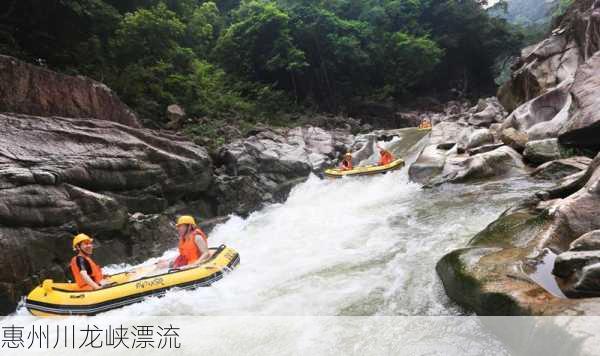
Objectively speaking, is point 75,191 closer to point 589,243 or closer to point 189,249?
point 189,249

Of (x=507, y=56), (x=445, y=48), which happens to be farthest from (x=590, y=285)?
(x=507, y=56)

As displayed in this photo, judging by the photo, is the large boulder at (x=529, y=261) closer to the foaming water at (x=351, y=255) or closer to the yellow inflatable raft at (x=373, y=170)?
the foaming water at (x=351, y=255)

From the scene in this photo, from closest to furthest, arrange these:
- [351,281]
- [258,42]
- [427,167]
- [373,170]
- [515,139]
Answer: [351,281], [515,139], [427,167], [373,170], [258,42]

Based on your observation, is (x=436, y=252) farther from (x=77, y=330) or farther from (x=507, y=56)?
(x=507, y=56)

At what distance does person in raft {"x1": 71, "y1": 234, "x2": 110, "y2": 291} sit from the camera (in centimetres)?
645

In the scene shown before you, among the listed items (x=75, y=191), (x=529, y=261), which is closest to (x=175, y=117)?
→ (x=75, y=191)

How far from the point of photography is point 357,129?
91.1 feet

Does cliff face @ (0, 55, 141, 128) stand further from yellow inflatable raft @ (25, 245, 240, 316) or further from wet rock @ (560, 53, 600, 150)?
wet rock @ (560, 53, 600, 150)

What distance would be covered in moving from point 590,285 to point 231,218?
9.84 metres

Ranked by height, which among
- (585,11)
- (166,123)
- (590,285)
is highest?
(585,11)

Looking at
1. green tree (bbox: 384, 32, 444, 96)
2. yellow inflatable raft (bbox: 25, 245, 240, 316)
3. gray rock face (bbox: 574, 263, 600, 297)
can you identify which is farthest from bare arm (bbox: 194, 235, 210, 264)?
green tree (bbox: 384, 32, 444, 96)

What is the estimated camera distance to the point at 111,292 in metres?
6.26

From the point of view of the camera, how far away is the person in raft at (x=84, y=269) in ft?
21.2

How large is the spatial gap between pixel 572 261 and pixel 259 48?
85.6 ft
